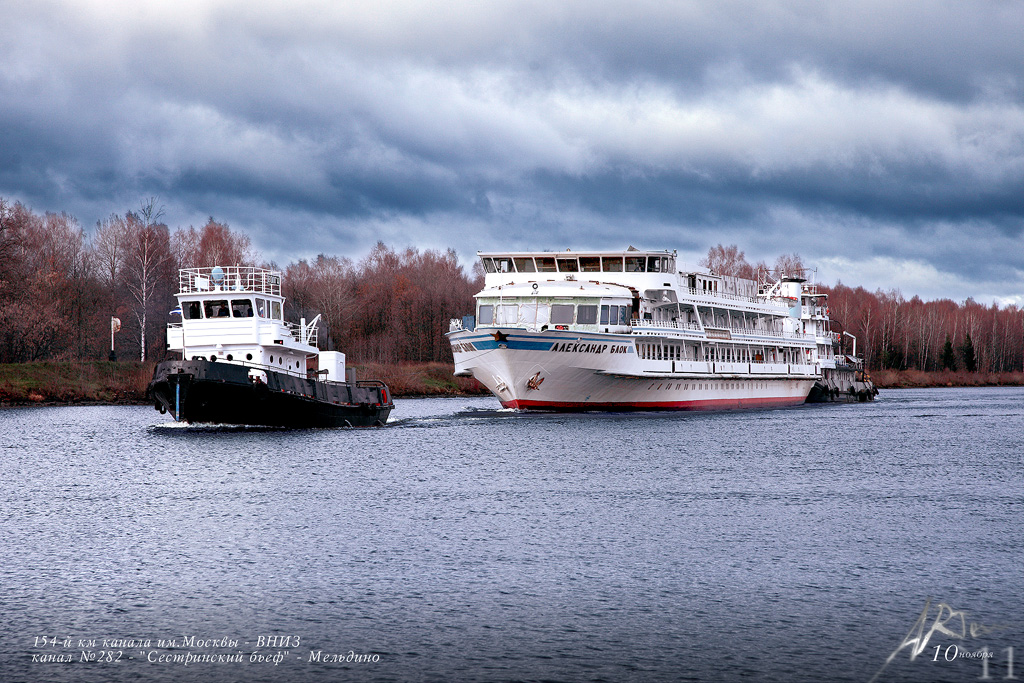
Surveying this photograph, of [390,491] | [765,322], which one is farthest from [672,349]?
[390,491]

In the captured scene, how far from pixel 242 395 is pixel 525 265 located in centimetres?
2896

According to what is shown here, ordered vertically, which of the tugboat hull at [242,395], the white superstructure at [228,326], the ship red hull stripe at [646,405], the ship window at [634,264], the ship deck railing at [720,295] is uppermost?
the ship window at [634,264]

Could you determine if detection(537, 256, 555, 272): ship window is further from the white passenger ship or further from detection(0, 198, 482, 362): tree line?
detection(0, 198, 482, 362): tree line

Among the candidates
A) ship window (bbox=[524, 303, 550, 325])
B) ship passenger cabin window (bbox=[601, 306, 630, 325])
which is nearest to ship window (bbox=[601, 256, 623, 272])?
ship passenger cabin window (bbox=[601, 306, 630, 325])

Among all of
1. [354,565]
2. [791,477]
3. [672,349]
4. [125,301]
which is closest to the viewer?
[354,565]

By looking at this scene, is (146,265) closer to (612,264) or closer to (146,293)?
(146,293)

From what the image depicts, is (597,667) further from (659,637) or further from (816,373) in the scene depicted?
(816,373)

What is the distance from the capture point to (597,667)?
569 inches

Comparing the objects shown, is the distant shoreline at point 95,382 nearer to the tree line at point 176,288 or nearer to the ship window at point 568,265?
the tree line at point 176,288

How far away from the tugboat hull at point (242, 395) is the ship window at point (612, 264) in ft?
79.8

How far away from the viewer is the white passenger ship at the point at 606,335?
6291 cm

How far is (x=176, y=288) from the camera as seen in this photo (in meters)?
107

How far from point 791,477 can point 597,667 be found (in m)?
24.1

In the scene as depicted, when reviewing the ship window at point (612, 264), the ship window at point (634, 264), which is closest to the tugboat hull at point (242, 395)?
the ship window at point (612, 264)
